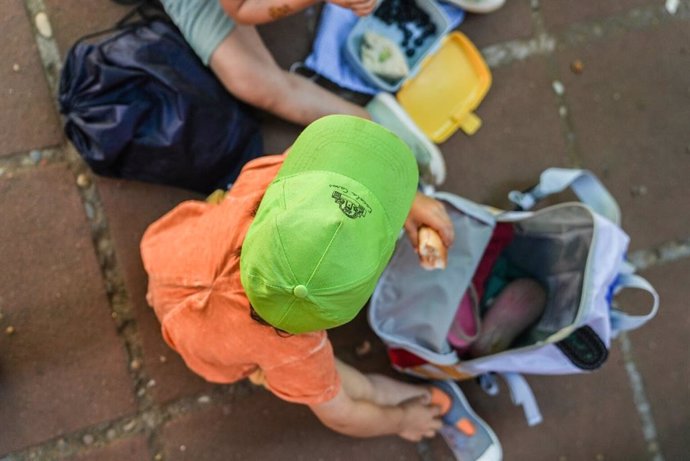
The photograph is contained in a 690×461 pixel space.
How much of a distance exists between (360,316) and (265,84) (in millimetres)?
494

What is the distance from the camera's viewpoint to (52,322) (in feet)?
3.77

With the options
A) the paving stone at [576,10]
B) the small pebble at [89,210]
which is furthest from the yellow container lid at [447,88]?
the small pebble at [89,210]

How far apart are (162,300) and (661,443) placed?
3.66ft

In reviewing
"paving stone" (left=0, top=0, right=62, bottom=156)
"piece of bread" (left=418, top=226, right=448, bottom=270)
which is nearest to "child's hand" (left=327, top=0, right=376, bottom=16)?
"piece of bread" (left=418, top=226, right=448, bottom=270)

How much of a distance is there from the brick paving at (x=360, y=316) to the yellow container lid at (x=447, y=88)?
5cm

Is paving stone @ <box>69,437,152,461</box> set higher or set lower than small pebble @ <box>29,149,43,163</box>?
lower

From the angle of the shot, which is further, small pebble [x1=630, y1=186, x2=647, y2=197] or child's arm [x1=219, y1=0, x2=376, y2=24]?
small pebble [x1=630, y1=186, x2=647, y2=197]

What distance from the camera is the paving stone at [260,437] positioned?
46.8 inches

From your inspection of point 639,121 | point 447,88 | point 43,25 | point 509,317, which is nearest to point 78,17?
point 43,25

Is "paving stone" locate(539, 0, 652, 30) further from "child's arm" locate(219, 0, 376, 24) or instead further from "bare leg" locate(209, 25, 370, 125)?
"child's arm" locate(219, 0, 376, 24)

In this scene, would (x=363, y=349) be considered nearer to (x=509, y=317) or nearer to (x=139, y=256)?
(x=509, y=317)

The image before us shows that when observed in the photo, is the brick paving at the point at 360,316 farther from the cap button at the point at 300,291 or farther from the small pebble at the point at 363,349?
the cap button at the point at 300,291

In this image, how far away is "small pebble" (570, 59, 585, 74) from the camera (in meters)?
1.35

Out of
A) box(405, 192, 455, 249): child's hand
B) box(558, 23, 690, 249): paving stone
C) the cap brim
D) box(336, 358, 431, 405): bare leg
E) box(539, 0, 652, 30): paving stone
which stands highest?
the cap brim
